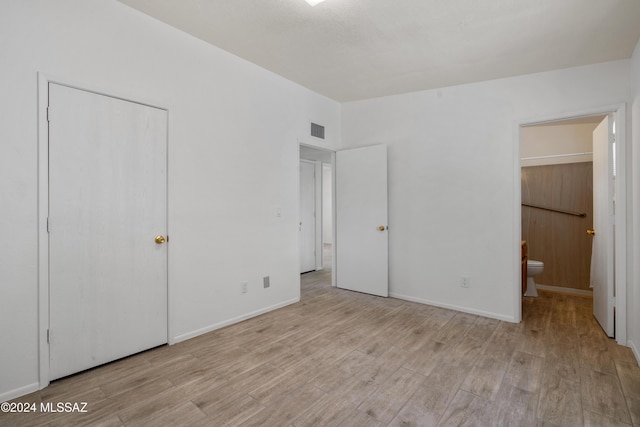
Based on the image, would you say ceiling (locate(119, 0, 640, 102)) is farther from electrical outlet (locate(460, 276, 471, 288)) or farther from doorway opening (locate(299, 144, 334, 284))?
doorway opening (locate(299, 144, 334, 284))

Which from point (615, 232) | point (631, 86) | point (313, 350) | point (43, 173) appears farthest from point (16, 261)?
point (631, 86)

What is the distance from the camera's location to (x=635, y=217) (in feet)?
8.64

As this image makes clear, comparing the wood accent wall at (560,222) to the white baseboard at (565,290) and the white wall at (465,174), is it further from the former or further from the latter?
the white wall at (465,174)

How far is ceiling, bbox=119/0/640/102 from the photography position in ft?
7.43

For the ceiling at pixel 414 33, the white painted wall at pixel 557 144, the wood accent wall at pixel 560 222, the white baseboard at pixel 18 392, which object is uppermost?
the ceiling at pixel 414 33

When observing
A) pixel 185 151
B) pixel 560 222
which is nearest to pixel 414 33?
pixel 185 151

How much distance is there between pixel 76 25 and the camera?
2172mm

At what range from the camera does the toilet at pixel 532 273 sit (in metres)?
4.14

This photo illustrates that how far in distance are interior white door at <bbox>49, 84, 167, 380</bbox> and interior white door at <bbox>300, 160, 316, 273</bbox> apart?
127 inches

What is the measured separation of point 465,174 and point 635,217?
147cm

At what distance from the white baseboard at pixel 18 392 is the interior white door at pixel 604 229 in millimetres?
4612

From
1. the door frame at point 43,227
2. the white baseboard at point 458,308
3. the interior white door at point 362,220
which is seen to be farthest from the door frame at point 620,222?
the door frame at point 43,227

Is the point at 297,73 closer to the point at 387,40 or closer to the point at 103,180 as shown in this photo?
the point at 387,40

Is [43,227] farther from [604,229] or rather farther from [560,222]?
[560,222]
